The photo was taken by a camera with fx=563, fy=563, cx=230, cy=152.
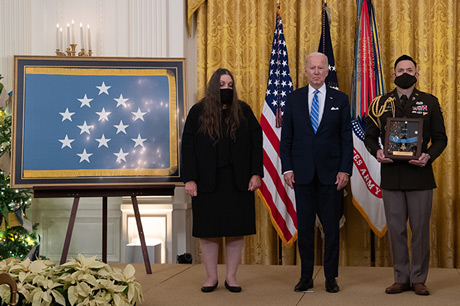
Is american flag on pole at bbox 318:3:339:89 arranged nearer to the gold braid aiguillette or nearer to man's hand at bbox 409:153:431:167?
the gold braid aiguillette

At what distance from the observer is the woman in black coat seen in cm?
Result: 371

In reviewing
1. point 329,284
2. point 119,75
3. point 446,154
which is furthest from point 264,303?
point 446,154

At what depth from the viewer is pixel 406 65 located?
357 cm

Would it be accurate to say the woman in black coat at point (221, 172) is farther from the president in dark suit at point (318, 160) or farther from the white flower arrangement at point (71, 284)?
the white flower arrangement at point (71, 284)

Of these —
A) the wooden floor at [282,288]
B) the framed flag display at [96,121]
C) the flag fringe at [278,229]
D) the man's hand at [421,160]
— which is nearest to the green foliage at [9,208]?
the framed flag display at [96,121]

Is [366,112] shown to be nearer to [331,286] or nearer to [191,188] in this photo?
[331,286]

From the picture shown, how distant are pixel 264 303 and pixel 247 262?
6.67 ft

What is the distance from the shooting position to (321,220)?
3744 millimetres

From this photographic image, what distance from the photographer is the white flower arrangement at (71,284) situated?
2648 millimetres

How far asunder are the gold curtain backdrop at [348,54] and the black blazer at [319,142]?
1576mm

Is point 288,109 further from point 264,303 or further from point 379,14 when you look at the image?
point 379,14

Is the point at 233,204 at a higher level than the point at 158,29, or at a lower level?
lower

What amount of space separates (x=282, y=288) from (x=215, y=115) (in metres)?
1.27

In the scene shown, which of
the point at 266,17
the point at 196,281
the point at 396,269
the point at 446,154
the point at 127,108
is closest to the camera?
the point at 396,269
